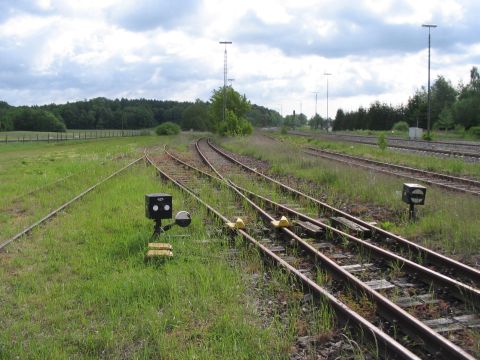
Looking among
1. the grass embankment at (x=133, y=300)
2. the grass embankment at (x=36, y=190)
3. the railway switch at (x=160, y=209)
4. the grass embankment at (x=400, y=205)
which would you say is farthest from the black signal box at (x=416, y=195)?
the grass embankment at (x=36, y=190)

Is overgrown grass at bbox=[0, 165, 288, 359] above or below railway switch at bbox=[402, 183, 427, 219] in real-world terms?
below

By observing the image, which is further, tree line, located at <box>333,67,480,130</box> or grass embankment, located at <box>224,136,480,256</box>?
tree line, located at <box>333,67,480,130</box>

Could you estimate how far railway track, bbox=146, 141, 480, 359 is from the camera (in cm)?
493

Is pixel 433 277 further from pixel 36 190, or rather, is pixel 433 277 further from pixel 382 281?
pixel 36 190

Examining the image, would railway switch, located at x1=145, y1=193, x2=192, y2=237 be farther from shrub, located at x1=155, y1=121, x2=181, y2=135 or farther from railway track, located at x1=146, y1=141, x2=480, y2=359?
shrub, located at x1=155, y1=121, x2=181, y2=135

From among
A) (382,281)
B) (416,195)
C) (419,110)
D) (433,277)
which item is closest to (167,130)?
(419,110)

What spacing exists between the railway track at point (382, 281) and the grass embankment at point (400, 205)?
108 cm

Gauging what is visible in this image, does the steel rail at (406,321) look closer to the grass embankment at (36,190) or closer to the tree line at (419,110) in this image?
the grass embankment at (36,190)

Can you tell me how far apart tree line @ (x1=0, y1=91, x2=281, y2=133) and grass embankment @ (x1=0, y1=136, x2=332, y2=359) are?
7631cm

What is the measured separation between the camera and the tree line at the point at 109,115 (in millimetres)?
120750

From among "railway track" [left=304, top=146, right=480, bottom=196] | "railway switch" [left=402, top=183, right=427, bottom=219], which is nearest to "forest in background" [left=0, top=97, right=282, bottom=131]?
"railway track" [left=304, top=146, right=480, bottom=196]

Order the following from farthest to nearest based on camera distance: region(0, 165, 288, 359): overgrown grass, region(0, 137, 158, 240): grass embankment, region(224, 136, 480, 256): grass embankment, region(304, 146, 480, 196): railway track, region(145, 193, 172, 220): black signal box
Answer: region(304, 146, 480, 196): railway track
region(0, 137, 158, 240): grass embankment
region(224, 136, 480, 256): grass embankment
region(145, 193, 172, 220): black signal box
region(0, 165, 288, 359): overgrown grass

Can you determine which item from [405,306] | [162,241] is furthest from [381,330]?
[162,241]

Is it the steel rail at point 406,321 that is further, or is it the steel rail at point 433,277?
the steel rail at point 433,277
